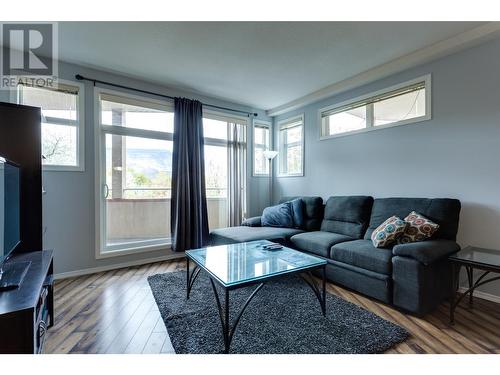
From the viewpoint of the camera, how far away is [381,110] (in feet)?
10.1

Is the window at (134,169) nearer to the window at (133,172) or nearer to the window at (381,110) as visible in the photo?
the window at (133,172)

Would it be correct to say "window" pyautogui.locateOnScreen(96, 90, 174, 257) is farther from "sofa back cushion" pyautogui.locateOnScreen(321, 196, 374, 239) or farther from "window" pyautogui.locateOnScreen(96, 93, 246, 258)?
"sofa back cushion" pyautogui.locateOnScreen(321, 196, 374, 239)

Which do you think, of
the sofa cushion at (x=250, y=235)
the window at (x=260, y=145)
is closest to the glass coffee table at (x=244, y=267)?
the sofa cushion at (x=250, y=235)

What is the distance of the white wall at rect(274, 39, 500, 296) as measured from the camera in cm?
219

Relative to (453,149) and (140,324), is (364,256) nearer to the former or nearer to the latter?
(453,149)

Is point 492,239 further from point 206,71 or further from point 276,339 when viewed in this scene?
point 206,71

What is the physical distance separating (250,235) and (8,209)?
7.14 ft

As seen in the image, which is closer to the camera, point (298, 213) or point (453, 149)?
point (453, 149)

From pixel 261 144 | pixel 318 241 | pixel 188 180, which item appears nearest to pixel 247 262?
pixel 318 241

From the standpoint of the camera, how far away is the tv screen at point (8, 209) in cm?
139

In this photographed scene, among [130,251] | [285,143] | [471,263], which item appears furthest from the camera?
[285,143]

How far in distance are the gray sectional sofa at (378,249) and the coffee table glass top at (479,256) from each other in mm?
96

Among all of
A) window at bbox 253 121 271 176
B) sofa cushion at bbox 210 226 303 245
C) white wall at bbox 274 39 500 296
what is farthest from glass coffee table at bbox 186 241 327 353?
window at bbox 253 121 271 176
